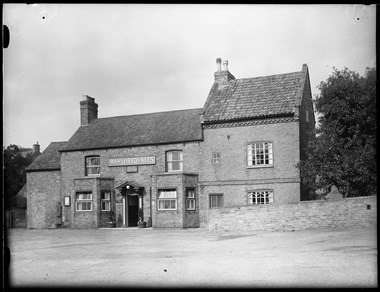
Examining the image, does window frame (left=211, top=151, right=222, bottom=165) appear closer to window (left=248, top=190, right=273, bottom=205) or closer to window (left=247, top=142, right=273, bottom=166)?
window (left=247, top=142, right=273, bottom=166)

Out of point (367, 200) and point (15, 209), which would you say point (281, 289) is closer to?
point (367, 200)

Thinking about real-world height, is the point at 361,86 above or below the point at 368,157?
above

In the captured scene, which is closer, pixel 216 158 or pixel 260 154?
pixel 260 154

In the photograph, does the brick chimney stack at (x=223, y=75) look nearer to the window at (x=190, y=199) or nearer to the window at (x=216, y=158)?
the window at (x=216, y=158)

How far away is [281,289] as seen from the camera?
7004 millimetres

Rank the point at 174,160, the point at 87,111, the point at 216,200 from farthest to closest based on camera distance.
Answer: the point at 87,111 < the point at 174,160 < the point at 216,200

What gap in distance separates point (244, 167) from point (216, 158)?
1954mm

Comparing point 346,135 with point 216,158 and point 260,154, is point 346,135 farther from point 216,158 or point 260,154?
point 216,158

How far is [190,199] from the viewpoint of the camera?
27297mm

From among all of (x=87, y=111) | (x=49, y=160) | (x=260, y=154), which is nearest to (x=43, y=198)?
(x=49, y=160)

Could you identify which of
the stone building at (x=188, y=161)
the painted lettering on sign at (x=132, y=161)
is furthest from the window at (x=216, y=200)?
the painted lettering on sign at (x=132, y=161)

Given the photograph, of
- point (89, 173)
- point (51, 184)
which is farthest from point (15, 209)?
point (89, 173)

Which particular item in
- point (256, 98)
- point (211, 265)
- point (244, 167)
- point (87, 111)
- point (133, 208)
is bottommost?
point (133, 208)

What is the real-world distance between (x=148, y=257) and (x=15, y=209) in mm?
27902
